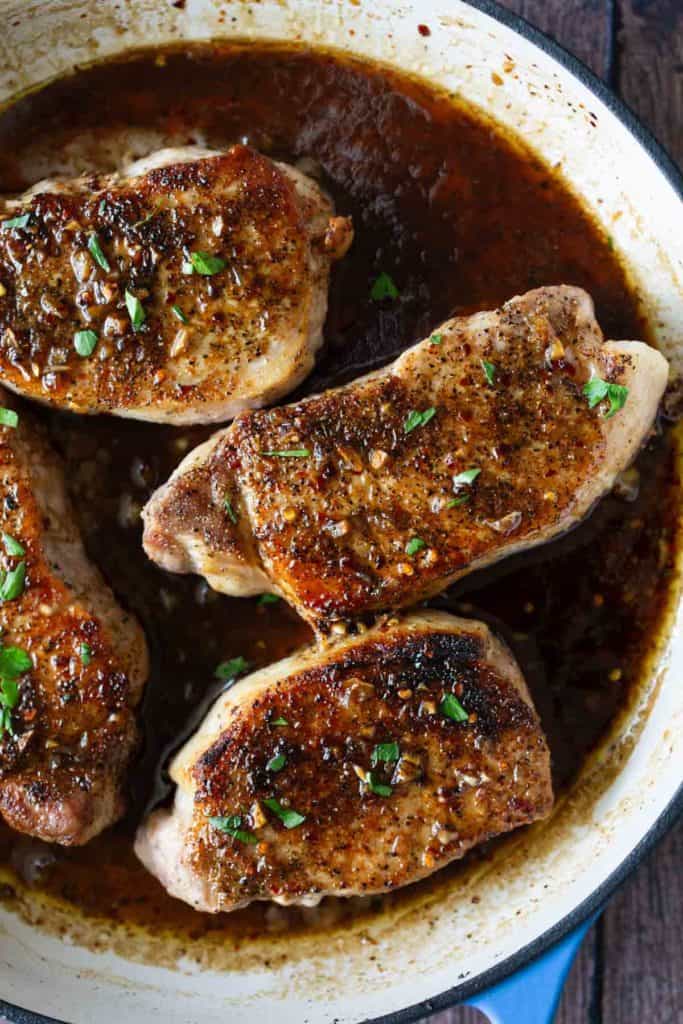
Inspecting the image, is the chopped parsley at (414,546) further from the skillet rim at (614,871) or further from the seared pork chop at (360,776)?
the skillet rim at (614,871)

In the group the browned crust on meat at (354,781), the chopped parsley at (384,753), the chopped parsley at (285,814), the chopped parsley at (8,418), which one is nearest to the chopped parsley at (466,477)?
the browned crust on meat at (354,781)

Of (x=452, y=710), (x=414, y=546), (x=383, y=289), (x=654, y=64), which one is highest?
(x=654, y=64)

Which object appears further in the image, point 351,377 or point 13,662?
point 351,377

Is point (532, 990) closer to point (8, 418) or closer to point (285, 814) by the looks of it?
point (285, 814)

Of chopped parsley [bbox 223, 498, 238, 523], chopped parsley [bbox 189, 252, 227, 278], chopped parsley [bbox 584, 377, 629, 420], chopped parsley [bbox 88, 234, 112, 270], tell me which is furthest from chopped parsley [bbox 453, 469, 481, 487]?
chopped parsley [bbox 88, 234, 112, 270]

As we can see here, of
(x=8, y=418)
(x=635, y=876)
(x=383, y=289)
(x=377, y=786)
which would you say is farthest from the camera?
(x=635, y=876)

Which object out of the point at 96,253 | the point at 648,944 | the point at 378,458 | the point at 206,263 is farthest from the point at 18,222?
the point at 648,944

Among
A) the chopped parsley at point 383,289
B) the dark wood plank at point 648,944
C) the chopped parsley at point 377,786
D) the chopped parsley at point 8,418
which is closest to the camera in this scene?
the chopped parsley at point 377,786
